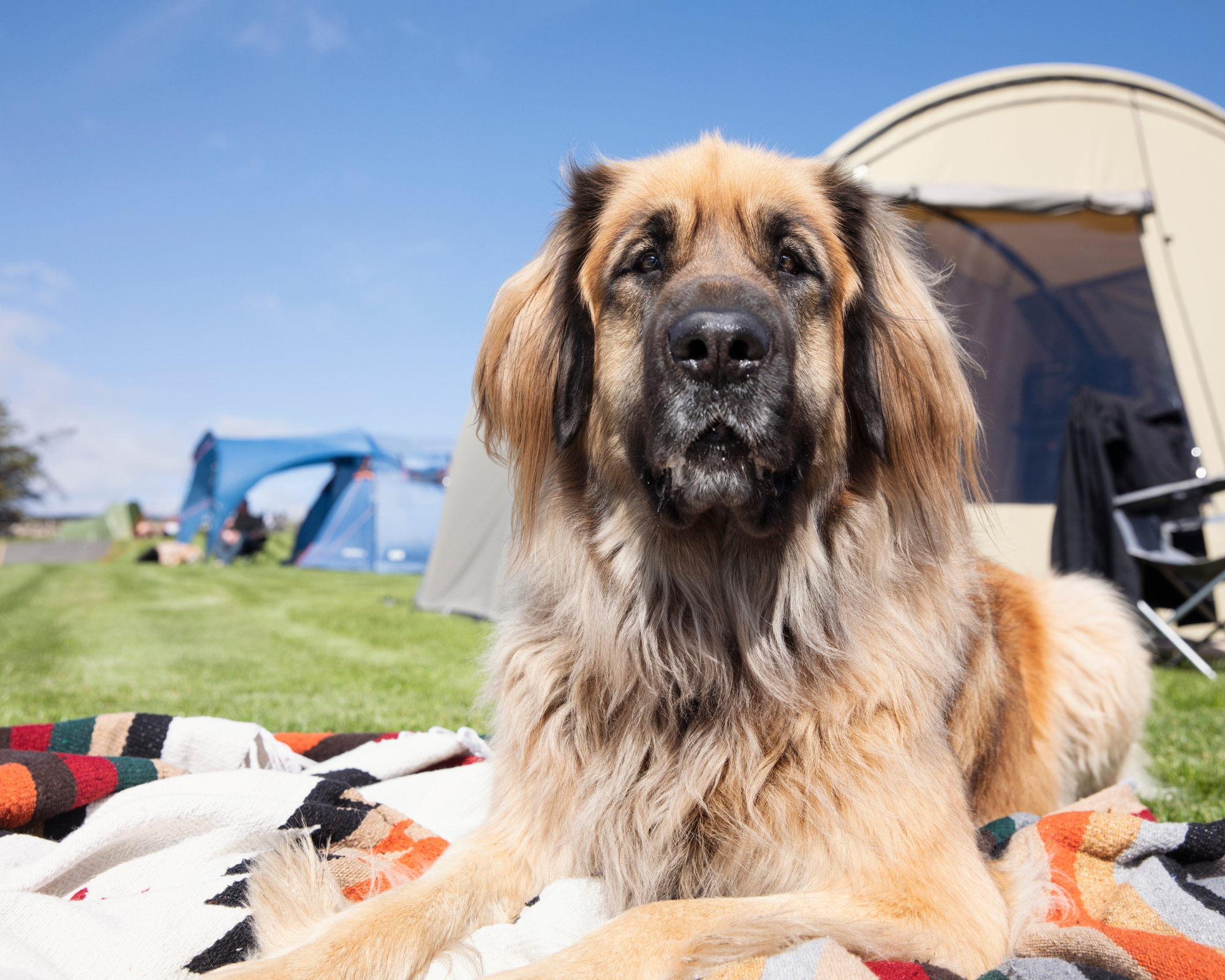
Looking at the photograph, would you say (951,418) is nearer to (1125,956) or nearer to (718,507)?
(718,507)

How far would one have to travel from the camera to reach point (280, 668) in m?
6.48

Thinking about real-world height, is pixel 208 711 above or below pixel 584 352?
below

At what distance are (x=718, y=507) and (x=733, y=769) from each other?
0.61 metres

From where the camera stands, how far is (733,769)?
184 cm

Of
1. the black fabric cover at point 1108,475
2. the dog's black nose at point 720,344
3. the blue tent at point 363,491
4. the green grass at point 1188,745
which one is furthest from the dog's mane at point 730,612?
the blue tent at point 363,491

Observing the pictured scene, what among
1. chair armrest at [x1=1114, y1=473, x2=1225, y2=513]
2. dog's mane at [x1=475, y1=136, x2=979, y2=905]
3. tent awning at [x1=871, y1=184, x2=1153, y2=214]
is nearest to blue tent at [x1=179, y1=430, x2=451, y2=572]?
tent awning at [x1=871, y1=184, x2=1153, y2=214]

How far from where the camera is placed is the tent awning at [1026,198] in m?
6.68

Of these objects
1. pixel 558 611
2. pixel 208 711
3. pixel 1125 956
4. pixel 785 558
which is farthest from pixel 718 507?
pixel 208 711

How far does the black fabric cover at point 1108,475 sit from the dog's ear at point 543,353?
498 cm

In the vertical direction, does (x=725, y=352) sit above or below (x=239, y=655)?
above

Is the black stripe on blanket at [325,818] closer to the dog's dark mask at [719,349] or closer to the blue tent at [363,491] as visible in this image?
the dog's dark mask at [719,349]

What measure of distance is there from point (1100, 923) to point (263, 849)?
194 centimetres

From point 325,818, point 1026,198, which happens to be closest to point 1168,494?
point 1026,198

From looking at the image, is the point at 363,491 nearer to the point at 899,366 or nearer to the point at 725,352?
the point at 899,366
